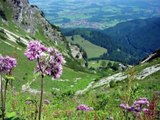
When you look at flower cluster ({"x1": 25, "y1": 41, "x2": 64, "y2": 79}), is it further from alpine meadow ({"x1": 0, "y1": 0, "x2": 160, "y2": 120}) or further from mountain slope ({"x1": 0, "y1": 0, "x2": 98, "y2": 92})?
mountain slope ({"x1": 0, "y1": 0, "x2": 98, "y2": 92})

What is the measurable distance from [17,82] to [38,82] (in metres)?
5.59

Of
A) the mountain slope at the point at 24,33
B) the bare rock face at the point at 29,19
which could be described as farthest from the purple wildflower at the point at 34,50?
the bare rock face at the point at 29,19

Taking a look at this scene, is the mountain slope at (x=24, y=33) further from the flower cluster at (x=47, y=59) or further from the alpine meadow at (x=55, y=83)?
the flower cluster at (x=47, y=59)

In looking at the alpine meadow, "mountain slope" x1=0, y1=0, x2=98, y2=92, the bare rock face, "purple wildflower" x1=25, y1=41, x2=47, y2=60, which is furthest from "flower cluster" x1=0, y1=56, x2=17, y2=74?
the bare rock face

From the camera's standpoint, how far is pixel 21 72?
7231 centimetres

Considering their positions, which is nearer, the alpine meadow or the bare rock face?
the alpine meadow

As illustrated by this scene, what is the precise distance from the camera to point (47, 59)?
7637 millimetres

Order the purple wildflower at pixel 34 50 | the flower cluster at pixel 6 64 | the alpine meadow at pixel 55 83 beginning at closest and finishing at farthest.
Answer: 1. the purple wildflower at pixel 34 50
2. the alpine meadow at pixel 55 83
3. the flower cluster at pixel 6 64

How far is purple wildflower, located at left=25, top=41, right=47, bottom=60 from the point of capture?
299 inches

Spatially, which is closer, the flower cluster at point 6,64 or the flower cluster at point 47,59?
the flower cluster at point 47,59

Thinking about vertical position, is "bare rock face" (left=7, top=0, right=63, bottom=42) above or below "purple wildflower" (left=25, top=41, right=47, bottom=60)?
above

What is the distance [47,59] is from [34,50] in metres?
0.32

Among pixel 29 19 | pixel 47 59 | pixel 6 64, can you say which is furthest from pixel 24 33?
pixel 47 59

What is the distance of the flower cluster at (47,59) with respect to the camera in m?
7.61
